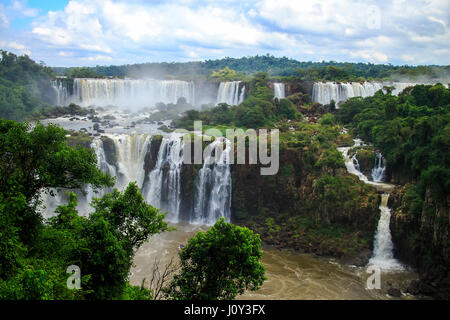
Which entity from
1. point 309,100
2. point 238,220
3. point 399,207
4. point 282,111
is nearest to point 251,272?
point 399,207

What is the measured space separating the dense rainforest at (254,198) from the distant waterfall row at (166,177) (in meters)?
0.98

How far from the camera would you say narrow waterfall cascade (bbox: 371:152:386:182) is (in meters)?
27.5

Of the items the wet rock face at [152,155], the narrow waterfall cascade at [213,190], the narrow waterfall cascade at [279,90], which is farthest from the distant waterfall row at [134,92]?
the narrow waterfall cascade at [213,190]

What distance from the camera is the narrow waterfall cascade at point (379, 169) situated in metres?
27.5

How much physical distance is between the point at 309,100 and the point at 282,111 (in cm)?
631

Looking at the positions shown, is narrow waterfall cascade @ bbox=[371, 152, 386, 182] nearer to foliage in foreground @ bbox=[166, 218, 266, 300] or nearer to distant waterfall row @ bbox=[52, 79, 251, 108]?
foliage in foreground @ bbox=[166, 218, 266, 300]

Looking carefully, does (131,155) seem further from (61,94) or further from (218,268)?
(61,94)

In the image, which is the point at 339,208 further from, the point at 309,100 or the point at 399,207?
the point at 309,100

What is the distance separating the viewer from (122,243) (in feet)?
38.8

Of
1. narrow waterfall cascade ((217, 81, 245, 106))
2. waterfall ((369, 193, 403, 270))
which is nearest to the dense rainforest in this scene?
waterfall ((369, 193, 403, 270))

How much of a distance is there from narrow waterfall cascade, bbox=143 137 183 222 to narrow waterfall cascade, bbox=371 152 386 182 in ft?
46.3

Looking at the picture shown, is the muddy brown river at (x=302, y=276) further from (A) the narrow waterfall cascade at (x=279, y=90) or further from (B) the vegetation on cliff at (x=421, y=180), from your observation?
(A) the narrow waterfall cascade at (x=279, y=90)

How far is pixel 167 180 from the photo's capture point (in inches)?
1180

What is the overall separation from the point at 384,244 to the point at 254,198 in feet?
31.5
